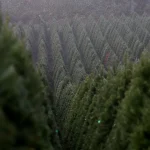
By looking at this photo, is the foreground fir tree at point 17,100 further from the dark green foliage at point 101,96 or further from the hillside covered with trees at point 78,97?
the dark green foliage at point 101,96

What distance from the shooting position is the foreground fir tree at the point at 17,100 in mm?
5230

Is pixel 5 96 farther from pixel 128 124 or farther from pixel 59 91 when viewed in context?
pixel 59 91

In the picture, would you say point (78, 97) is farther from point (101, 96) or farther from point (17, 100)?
point (17, 100)

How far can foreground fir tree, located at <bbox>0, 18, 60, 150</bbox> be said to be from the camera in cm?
523

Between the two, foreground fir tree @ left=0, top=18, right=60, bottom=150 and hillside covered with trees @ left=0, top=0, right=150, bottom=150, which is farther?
hillside covered with trees @ left=0, top=0, right=150, bottom=150

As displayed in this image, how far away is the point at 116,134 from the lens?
9.75 metres

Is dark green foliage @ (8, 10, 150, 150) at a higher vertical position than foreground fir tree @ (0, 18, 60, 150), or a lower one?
lower

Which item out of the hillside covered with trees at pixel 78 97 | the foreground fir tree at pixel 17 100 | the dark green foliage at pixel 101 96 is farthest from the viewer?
the dark green foliage at pixel 101 96

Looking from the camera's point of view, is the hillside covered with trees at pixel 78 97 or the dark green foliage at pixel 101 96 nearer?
the hillside covered with trees at pixel 78 97

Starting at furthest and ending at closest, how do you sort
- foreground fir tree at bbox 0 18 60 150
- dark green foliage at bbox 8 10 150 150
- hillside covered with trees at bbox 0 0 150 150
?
1. dark green foliage at bbox 8 10 150 150
2. hillside covered with trees at bbox 0 0 150 150
3. foreground fir tree at bbox 0 18 60 150

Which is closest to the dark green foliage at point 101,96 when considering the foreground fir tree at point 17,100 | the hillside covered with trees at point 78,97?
the hillside covered with trees at point 78,97

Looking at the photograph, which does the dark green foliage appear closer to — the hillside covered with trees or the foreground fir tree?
the hillside covered with trees

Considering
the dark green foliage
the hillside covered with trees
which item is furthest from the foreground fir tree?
the dark green foliage

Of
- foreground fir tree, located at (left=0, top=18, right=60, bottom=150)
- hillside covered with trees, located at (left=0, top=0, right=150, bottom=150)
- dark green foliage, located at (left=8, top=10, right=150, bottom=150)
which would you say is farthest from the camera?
dark green foliage, located at (left=8, top=10, right=150, bottom=150)
